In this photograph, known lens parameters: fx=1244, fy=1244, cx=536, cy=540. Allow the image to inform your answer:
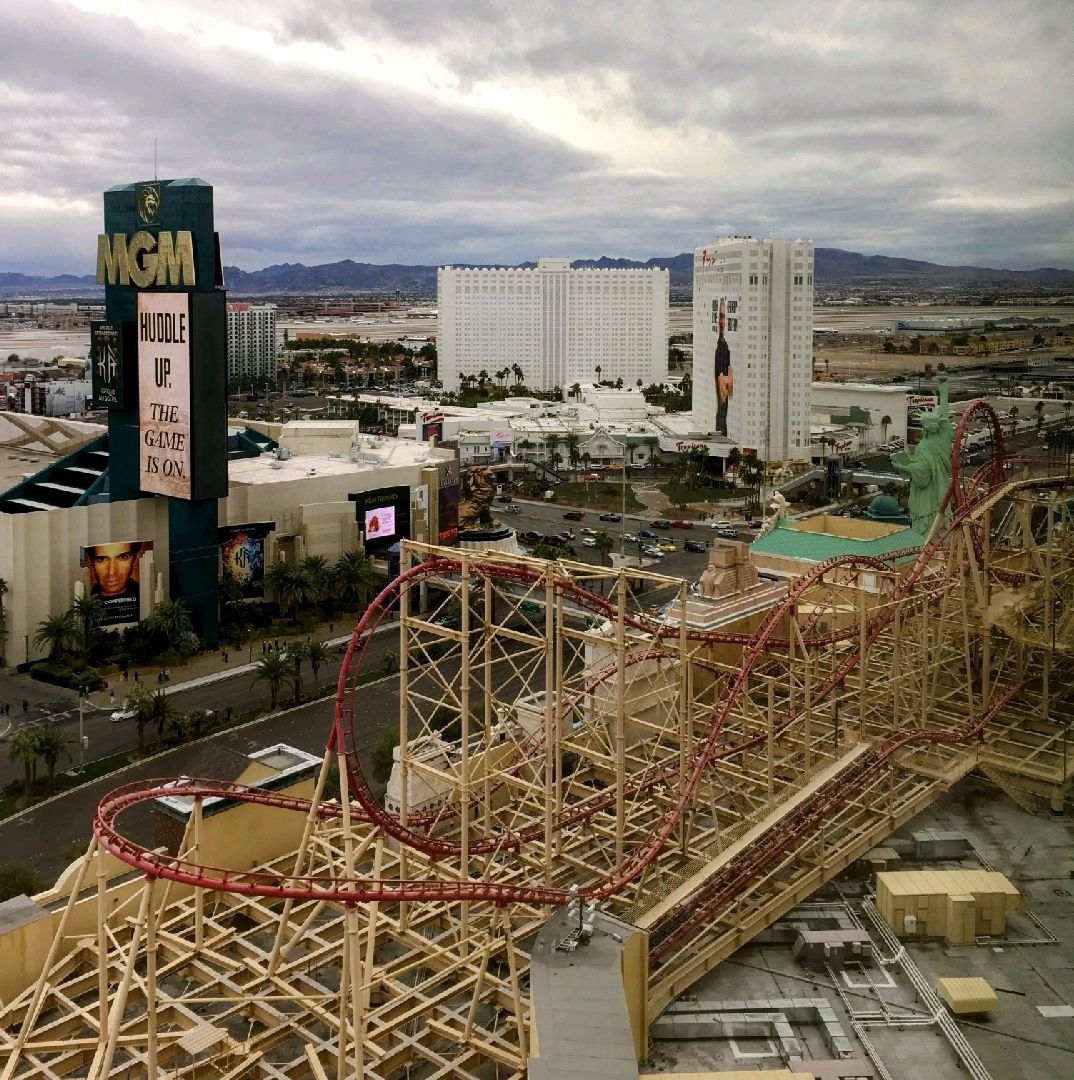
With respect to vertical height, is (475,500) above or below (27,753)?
above

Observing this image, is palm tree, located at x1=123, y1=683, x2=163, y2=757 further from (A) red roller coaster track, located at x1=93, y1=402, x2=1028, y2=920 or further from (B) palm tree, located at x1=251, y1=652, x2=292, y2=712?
(A) red roller coaster track, located at x1=93, y1=402, x2=1028, y2=920

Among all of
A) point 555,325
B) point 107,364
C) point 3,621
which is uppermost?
point 555,325

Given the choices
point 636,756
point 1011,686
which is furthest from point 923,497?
point 636,756

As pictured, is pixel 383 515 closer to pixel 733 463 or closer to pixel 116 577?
pixel 116 577

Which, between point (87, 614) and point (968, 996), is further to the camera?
point (87, 614)

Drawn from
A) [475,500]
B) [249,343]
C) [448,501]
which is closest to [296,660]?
[448,501]

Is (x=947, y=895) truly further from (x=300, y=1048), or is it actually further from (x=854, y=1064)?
(x=300, y=1048)

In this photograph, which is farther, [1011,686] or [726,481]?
[726,481]
